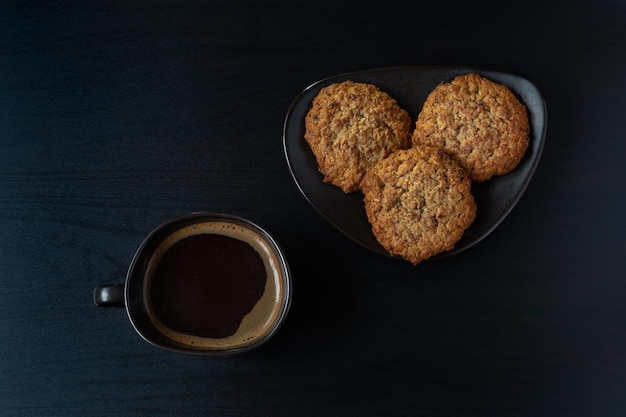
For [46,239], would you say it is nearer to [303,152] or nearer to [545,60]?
[303,152]

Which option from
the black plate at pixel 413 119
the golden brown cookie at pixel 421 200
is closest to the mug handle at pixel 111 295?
the black plate at pixel 413 119

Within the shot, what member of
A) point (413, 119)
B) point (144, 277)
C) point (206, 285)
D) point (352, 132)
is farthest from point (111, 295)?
point (413, 119)

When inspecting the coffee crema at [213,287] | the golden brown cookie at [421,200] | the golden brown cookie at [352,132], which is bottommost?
the coffee crema at [213,287]

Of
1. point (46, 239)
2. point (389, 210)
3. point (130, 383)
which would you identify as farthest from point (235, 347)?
point (46, 239)

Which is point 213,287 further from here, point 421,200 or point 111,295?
point 421,200

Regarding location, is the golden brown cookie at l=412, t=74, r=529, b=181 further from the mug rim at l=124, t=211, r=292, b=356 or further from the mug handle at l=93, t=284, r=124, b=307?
the mug handle at l=93, t=284, r=124, b=307

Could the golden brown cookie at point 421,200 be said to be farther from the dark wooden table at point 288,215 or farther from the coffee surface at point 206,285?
the coffee surface at point 206,285

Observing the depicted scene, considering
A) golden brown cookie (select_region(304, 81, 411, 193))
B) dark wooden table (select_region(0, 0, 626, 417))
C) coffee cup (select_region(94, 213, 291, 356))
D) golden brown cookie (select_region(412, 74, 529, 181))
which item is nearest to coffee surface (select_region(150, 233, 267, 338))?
coffee cup (select_region(94, 213, 291, 356))
